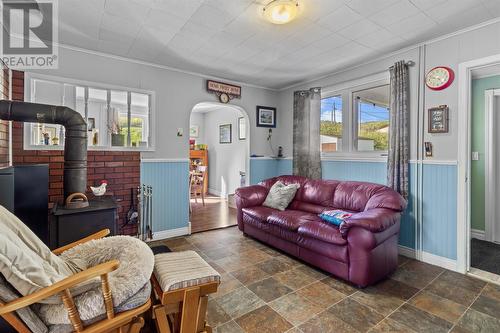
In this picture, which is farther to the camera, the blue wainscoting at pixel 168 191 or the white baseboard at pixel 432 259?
the blue wainscoting at pixel 168 191

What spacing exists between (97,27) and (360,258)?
3.36 m

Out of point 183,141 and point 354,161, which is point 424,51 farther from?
point 183,141

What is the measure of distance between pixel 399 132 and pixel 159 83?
3226 millimetres

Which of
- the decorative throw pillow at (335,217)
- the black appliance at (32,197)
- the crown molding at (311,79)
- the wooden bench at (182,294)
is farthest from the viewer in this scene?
the decorative throw pillow at (335,217)

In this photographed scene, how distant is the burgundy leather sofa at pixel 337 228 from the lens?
2.26m

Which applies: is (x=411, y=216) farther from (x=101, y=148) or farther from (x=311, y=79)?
(x=101, y=148)

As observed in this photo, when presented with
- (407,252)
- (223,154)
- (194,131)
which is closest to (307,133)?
(407,252)

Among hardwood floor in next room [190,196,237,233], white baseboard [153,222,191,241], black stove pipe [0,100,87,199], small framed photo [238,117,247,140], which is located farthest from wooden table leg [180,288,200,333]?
small framed photo [238,117,247,140]

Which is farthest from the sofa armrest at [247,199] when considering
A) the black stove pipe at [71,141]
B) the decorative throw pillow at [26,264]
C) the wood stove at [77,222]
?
the decorative throw pillow at [26,264]

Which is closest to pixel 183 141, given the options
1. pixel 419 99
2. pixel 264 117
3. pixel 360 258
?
pixel 264 117

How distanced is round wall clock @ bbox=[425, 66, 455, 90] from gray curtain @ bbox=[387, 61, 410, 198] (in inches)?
8.8

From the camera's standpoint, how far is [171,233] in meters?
3.73

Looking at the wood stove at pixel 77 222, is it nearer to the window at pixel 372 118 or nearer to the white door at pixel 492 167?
the window at pixel 372 118

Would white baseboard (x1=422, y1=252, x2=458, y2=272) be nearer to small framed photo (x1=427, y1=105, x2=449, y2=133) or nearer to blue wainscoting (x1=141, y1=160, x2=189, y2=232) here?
small framed photo (x1=427, y1=105, x2=449, y2=133)
